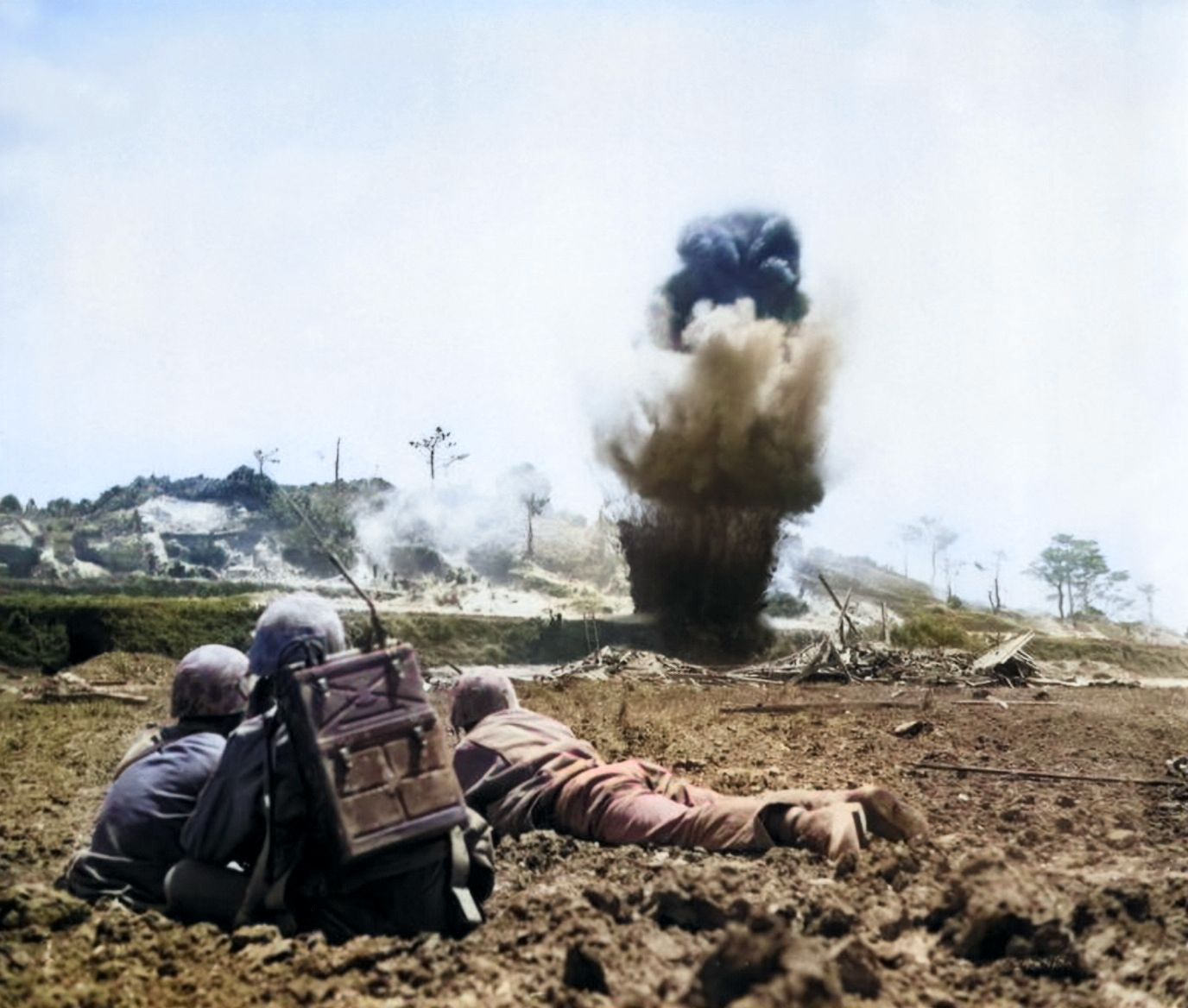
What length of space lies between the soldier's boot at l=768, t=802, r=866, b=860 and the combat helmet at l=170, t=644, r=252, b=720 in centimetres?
282

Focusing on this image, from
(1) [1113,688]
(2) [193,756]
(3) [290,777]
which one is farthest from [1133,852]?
(1) [1113,688]

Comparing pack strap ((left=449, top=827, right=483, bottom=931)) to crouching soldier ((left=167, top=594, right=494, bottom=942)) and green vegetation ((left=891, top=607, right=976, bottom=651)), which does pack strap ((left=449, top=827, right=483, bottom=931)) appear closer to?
crouching soldier ((left=167, top=594, right=494, bottom=942))

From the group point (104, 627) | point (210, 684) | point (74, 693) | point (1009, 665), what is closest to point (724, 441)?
point (1009, 665)

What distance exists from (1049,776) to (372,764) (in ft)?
21.2

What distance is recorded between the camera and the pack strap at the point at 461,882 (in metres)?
4.67

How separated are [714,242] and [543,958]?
29.5 metres

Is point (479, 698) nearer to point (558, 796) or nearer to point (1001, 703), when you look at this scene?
point (558, 796)

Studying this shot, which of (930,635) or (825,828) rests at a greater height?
(825,828)

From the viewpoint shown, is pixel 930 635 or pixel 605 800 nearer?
pixel 605 800

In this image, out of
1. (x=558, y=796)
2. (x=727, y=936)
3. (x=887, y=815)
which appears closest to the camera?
(x=727, y=936)

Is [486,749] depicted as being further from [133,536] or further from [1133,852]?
[133,536]

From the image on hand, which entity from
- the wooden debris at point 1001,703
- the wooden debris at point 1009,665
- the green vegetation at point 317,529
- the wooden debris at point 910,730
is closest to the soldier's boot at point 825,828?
the wooden debris at point 910,730

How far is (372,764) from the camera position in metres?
4.42

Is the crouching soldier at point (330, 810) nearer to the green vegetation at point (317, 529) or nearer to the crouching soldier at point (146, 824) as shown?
the crouching soldier at point (146, 824)
